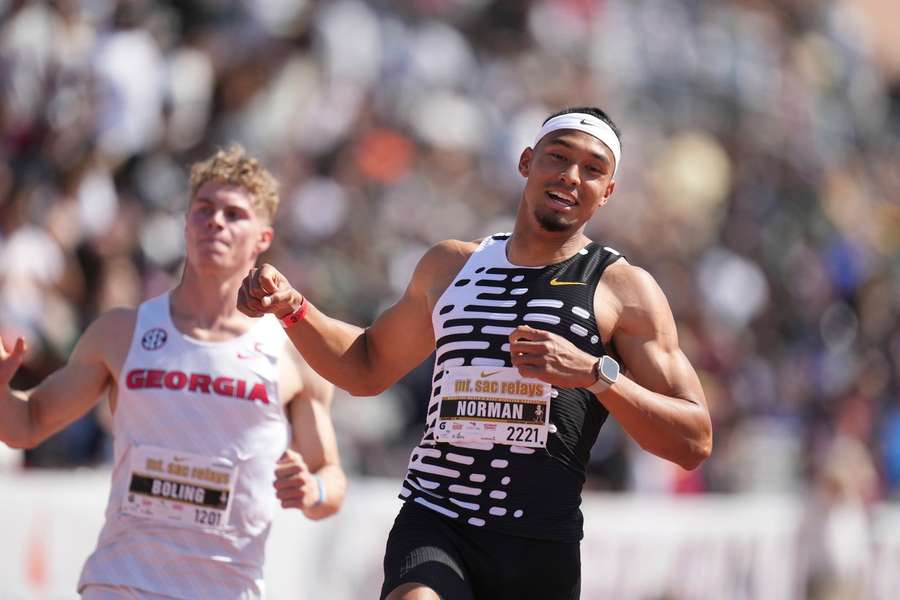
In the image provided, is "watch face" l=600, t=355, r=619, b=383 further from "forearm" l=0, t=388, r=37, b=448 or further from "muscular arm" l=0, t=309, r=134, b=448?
"forearm" l=0, t=388, r=37, b=448

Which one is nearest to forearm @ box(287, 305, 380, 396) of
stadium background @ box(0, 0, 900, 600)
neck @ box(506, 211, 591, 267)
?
neck @ box(506, 211, 591, 267)

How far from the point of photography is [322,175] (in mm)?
13203

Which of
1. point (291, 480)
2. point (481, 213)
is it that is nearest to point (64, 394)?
point (291, 480)

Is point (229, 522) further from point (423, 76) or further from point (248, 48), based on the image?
point (423, 76)

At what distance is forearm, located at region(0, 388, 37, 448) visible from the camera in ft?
19.3

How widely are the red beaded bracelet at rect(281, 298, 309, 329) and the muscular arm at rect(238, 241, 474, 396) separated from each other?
2cm

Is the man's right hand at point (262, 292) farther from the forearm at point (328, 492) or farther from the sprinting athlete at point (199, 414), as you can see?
the forearm at point (328, 492)

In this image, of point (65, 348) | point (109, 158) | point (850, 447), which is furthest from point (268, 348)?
point (850, 447)

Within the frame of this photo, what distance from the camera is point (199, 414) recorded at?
5961 mm

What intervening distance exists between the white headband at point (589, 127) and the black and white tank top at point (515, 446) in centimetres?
38

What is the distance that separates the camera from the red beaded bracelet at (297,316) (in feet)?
17.4

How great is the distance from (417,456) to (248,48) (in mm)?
8464

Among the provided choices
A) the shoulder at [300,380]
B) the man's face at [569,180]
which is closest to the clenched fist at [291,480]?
the shoulder at [300,380]

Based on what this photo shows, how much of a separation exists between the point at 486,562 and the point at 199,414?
1505 millimetres
